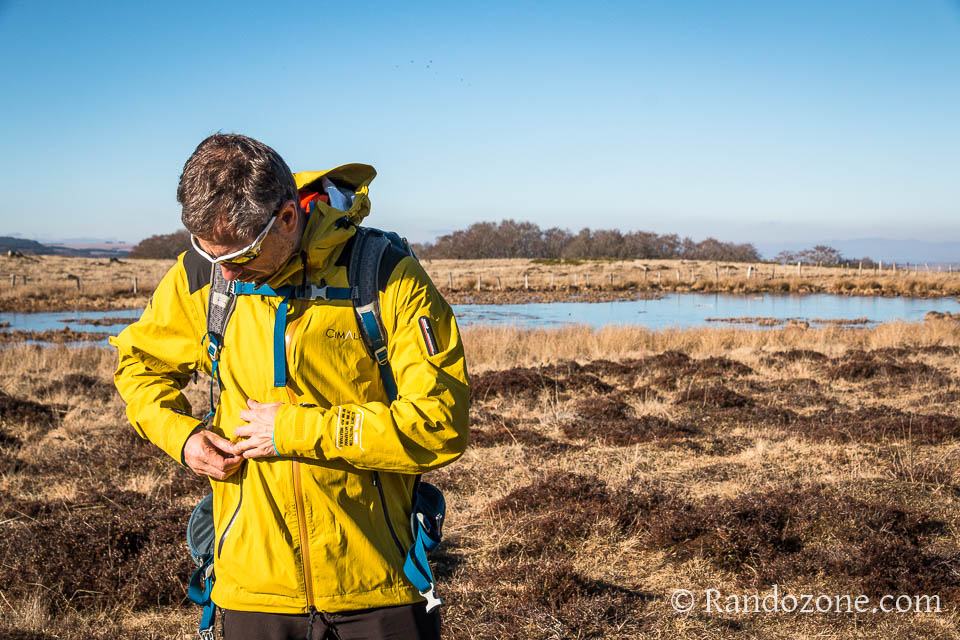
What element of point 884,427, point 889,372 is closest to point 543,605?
point 884,427

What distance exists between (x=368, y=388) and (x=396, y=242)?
0.37 m

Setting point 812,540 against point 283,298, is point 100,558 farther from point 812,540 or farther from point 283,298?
point 812,540

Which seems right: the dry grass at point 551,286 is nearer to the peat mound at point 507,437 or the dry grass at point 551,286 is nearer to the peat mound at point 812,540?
the peat mound at point 507,437

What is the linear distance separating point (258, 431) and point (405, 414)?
345 millimetres

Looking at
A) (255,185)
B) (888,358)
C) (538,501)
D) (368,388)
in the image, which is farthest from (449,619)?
(888,358)

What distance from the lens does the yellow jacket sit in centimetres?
166

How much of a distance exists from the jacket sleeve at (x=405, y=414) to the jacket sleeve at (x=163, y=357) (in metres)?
0.38

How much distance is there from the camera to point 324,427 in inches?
64.5

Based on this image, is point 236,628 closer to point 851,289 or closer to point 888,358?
point 888,358

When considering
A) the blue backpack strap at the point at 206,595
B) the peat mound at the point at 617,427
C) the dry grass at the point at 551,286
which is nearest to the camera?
the blue backpack strap at the point at 206,595

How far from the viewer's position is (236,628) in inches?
71.6

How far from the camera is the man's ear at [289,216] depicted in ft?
5.43

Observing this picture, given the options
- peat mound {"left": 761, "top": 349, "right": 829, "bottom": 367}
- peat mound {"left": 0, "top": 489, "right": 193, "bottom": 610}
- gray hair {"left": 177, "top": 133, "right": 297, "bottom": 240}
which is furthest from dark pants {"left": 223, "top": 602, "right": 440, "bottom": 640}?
peat mound {"left": 761, "top": 349, "right": 829, "bottom": 367}

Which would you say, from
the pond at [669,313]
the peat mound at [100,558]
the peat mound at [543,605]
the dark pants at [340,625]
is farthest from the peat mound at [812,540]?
the pond at [669,313]
